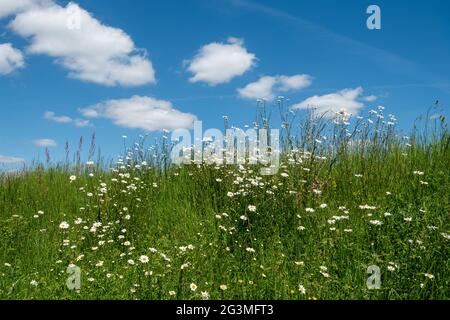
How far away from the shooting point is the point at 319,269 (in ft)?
16.6

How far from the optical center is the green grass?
4.71 m

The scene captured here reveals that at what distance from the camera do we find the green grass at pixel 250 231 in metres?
4.71

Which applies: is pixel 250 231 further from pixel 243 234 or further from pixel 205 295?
pixel 205 295

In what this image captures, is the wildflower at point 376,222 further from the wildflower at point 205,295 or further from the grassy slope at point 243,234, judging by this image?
the wildflower at point 205,295

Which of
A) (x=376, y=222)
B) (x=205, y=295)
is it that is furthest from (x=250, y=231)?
(x=205, y=295)

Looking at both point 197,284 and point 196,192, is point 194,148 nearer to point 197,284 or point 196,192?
point 196,192

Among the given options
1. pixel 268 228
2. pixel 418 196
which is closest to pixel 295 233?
pixel 268 228

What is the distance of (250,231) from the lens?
19.7ft

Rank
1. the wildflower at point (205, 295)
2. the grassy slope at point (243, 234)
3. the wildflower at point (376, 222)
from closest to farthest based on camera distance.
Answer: the wildflower at point (205, 295)
the grassy slope at point (243, 234)
the wildflower at point (376, 222)

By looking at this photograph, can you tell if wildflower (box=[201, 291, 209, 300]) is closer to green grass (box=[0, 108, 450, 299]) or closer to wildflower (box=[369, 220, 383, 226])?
green grass (box=[0, 108, 450, 299])

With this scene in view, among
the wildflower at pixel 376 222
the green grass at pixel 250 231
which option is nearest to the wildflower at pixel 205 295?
the green grass at pixel 250 231

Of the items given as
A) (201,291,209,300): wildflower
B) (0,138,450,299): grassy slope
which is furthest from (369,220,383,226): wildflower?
(201,291,209,300): wildflower
